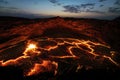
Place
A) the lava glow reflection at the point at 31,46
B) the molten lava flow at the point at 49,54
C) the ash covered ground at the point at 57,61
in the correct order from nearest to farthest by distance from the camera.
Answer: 1. the ash covered ground at the point at 57,61
2. the molten lava flow at the point at 49,54
3. the lava glow reflection at the point at 31,46

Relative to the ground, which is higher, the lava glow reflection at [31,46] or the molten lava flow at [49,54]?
the lava glow reflection at [31,46]

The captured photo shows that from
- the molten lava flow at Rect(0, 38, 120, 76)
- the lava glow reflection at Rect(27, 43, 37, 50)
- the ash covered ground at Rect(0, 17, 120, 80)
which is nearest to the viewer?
the ash covered ground at Rect(0, 17, 120, 80)

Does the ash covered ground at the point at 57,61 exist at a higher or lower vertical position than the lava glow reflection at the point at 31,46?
lower

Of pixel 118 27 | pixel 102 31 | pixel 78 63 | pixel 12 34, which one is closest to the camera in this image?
pixel 78 63

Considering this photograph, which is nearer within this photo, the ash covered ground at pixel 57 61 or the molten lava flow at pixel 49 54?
the ash covered ground at pixel 57 61

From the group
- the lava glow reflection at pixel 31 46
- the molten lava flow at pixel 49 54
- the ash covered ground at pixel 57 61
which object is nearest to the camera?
the ash covered ground at pixel 57 61

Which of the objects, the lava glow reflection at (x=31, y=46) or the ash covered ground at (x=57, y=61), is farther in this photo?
the lava glow reflection at (x=31, y=46)

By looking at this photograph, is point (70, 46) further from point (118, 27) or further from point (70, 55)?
point (118, 27)

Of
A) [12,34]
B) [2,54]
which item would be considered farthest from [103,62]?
[12,34]

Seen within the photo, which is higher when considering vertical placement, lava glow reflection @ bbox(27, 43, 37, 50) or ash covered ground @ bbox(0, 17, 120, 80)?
lava glow reflection @ bbox(27, 43, 37, 50)
